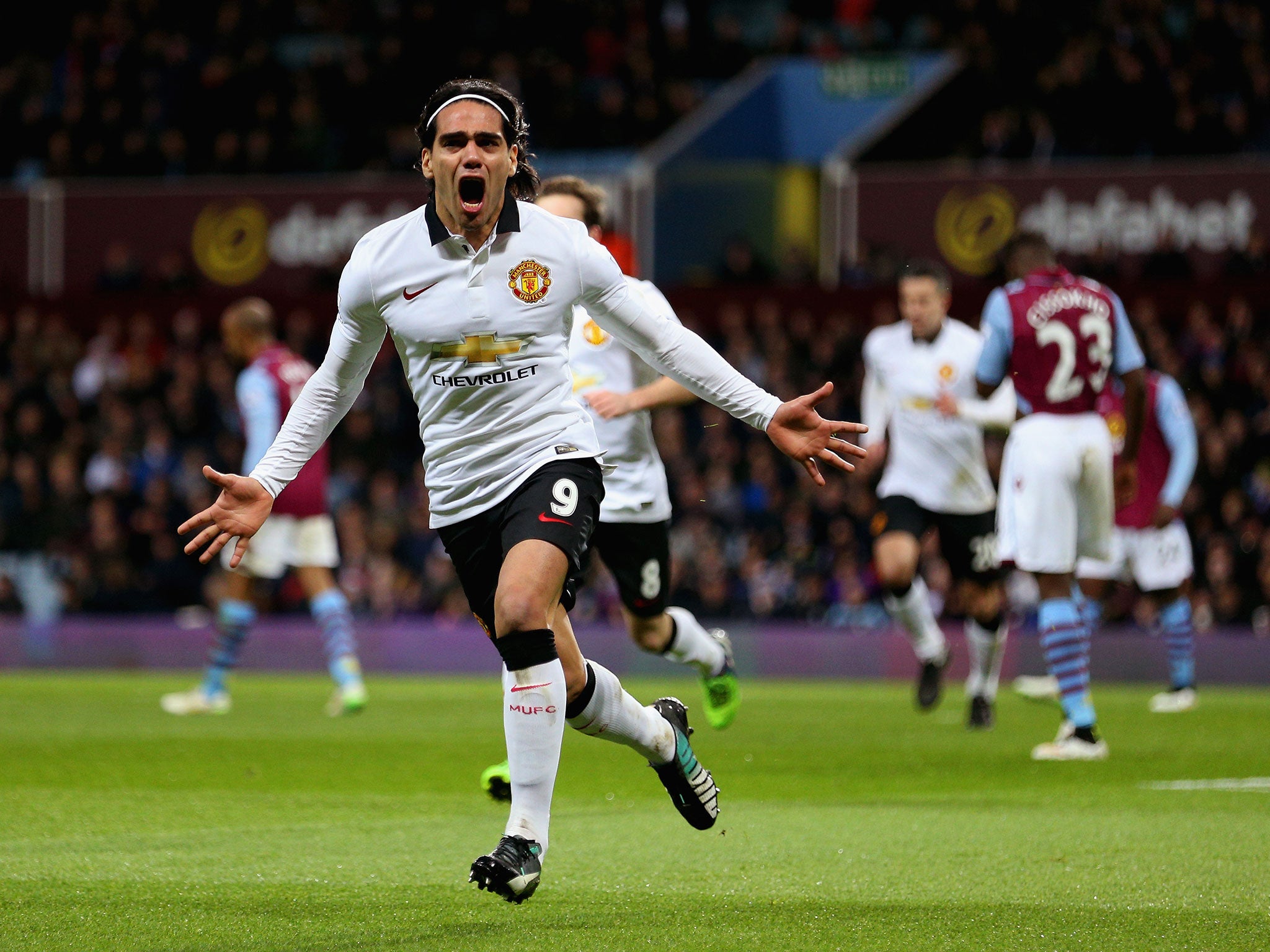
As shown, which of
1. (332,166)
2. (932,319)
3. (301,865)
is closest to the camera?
(301,865)

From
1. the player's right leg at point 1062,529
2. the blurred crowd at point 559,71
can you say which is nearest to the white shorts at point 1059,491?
the player's right leg at point 1062,529

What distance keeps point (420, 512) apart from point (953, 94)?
7.65 metres

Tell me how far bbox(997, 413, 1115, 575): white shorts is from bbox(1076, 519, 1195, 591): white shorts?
3420 mm

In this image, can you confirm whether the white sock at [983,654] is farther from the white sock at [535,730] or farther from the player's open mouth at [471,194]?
the player's open mouth at [471,194]

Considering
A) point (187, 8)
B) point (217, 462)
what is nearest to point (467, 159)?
point (217, 462)

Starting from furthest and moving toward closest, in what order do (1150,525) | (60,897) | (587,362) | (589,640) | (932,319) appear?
(589,640) < (1150,525) < (932,319) < (587,362) < (60,897)

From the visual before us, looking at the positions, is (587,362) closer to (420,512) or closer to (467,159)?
(467,159)

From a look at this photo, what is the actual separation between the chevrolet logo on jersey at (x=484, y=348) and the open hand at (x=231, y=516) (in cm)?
65

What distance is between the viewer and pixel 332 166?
21688 millimetres

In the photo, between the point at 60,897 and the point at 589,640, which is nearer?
the point at 60,897

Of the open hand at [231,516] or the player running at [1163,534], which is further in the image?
the player running at [1163,534]

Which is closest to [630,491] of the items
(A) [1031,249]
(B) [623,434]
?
(B) [623,434]

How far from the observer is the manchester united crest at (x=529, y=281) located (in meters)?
4.84

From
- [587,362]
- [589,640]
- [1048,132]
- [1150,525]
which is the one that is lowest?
[589,640]
